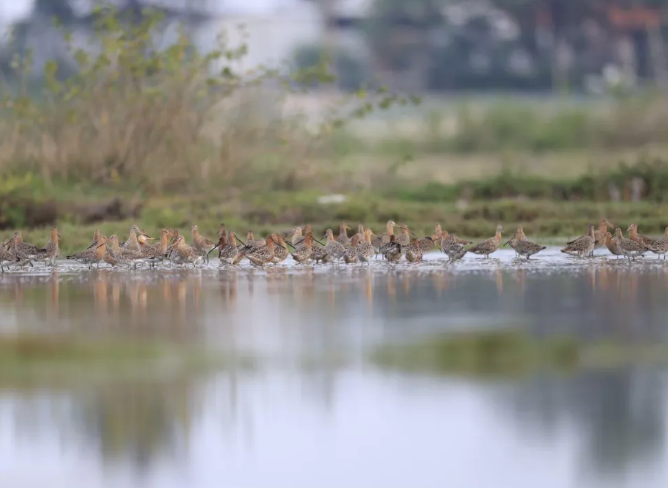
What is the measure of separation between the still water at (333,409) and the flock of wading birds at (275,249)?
107 inches

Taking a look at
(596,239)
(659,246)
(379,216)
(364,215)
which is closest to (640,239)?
(659,246)

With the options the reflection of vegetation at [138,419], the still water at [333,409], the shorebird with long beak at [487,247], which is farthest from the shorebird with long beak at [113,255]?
the reflection of vegetation at [138,419]

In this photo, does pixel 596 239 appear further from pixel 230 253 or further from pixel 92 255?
pixel 92 255

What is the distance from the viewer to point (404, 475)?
649 cm

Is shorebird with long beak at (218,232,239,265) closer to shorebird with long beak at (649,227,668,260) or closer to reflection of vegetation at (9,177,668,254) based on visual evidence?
reflection of vegetation at (9,177,668,254)

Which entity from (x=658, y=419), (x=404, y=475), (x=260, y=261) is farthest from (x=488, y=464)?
(x=260, y=261)

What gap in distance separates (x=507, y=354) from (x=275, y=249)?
20.1 ft

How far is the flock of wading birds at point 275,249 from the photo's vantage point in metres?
14.9

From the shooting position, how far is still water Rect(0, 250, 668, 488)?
6566mm

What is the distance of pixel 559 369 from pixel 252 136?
13750 millimetres

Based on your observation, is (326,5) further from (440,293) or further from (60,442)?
(60,442)

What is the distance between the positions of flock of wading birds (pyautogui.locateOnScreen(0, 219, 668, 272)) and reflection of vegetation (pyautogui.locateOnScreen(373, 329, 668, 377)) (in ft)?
17.1

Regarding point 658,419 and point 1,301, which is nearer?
point 658,419

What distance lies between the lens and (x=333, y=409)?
769cm
